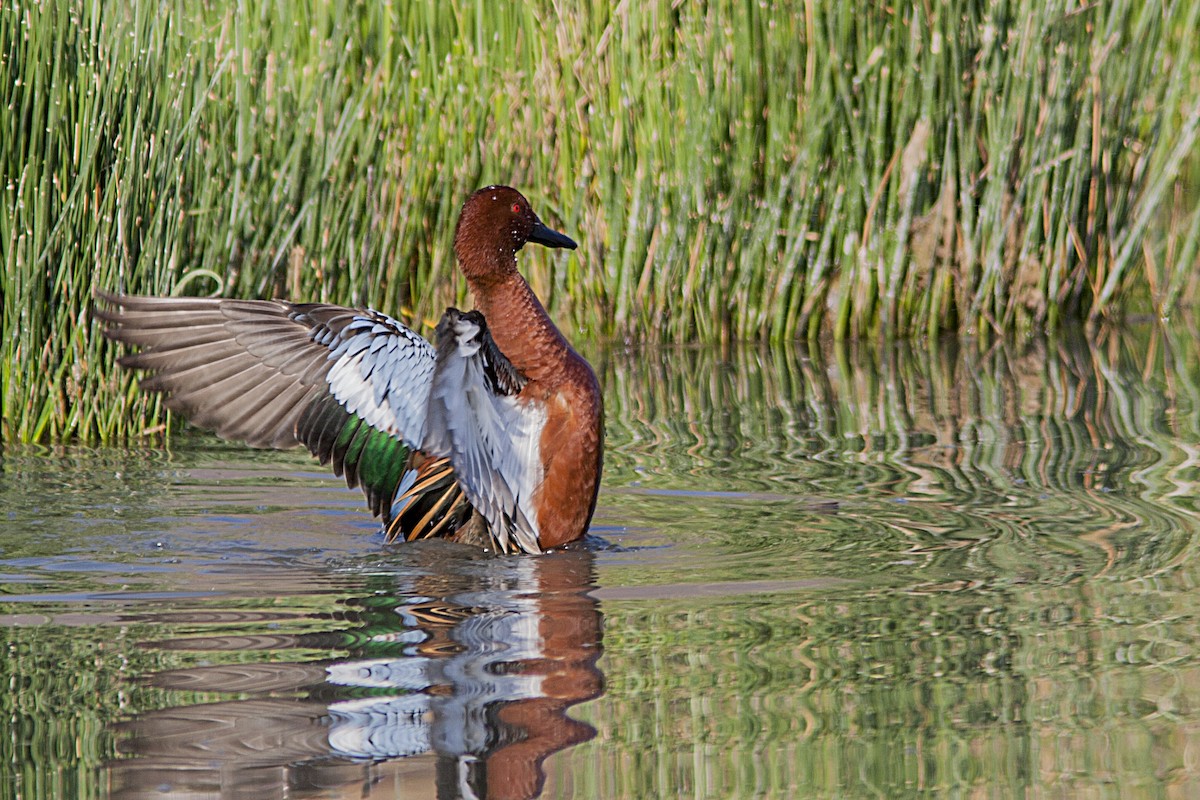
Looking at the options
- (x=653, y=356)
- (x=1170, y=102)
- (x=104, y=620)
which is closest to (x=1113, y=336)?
(x=1170, y=102)

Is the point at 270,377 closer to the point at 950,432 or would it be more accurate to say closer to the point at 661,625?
the point at 661,625

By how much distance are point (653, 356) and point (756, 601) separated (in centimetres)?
493

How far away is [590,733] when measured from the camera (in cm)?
338

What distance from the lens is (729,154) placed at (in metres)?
9.27

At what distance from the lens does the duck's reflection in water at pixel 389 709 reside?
3141 millimetres

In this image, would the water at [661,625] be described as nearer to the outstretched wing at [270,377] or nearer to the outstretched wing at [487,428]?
the outstretched wing at [487,428]

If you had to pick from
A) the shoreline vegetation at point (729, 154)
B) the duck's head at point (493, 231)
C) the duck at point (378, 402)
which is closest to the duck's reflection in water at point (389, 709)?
the duck at point (378, 402)

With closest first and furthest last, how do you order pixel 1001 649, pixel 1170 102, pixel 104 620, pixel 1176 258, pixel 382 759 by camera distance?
pixel 382 759
pixel 1001 649
pixel 104 620
pixel 1170 102
pixel 1176 258

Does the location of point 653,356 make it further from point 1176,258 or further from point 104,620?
point 104,620

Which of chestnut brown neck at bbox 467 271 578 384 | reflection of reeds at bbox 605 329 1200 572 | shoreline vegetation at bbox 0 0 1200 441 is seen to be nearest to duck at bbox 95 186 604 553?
chestnut brown neck at bbox 467 271 578 384

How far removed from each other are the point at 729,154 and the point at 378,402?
429cm

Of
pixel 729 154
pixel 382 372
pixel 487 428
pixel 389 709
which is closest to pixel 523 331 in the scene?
pixel 487 428

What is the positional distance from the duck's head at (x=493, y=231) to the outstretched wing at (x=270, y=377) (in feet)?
1.50

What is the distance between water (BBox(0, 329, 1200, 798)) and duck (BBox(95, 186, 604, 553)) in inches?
7.1
